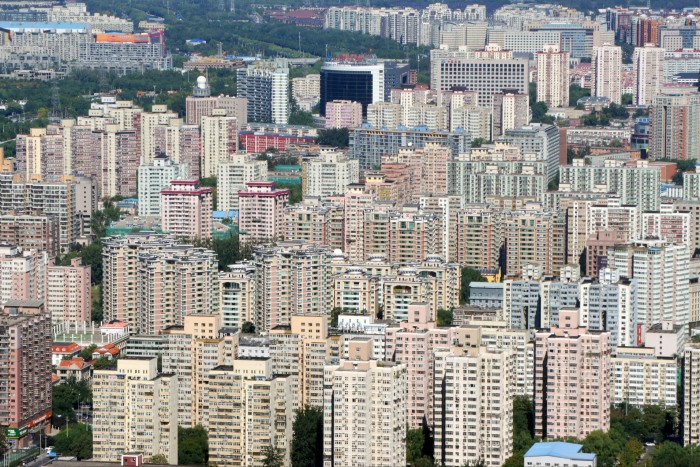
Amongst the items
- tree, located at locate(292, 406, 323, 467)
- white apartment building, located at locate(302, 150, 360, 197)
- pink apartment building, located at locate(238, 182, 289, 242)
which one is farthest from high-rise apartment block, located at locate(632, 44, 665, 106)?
tree, located at locate(292, 406, 323, 467)

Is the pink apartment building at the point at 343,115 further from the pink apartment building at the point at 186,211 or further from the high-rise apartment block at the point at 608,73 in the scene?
the pink apartment building at the point at 186,211

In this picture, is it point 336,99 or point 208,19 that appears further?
point 208,19

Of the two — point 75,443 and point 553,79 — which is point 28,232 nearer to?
point 75,443

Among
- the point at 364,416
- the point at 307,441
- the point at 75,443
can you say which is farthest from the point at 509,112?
the point at 364,416

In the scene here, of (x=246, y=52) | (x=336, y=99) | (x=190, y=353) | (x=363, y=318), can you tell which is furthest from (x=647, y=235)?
(x=246, y=52)

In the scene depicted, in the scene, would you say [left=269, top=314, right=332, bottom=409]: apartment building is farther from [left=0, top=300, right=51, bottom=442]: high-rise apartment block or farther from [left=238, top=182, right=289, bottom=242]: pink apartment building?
[left=238, top=182, right=289, bottom=242]: pink apartment building

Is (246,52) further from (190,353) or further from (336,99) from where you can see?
(190,353)

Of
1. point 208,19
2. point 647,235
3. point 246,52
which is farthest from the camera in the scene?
point 208,19
